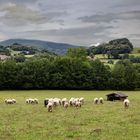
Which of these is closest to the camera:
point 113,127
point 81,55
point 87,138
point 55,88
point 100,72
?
point 87,138

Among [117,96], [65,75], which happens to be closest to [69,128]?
[117,96]

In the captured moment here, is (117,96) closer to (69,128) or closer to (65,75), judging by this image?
(69,128)

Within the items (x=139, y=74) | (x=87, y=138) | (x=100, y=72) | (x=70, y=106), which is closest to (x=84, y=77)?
(x=100, y=72)

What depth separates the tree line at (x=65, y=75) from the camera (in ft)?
369

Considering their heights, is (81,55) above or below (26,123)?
above

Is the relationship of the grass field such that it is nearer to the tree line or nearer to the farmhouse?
the farmhouse

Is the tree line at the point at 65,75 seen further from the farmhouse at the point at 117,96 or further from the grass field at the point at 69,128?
the grass field at the point at 69,128

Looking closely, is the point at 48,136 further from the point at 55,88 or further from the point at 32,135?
the point at 55,88

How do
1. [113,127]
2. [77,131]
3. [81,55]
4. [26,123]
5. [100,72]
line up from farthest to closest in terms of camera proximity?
[81,55]
[100,72]
[26,123]
[113,127]
[77,131]

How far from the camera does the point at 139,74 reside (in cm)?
12269

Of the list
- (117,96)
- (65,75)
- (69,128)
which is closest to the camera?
(69,128)

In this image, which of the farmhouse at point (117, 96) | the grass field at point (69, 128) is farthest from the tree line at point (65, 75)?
the grass field at point (69, 128)

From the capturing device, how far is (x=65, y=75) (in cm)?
11644

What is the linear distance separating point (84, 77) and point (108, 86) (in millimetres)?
7689
